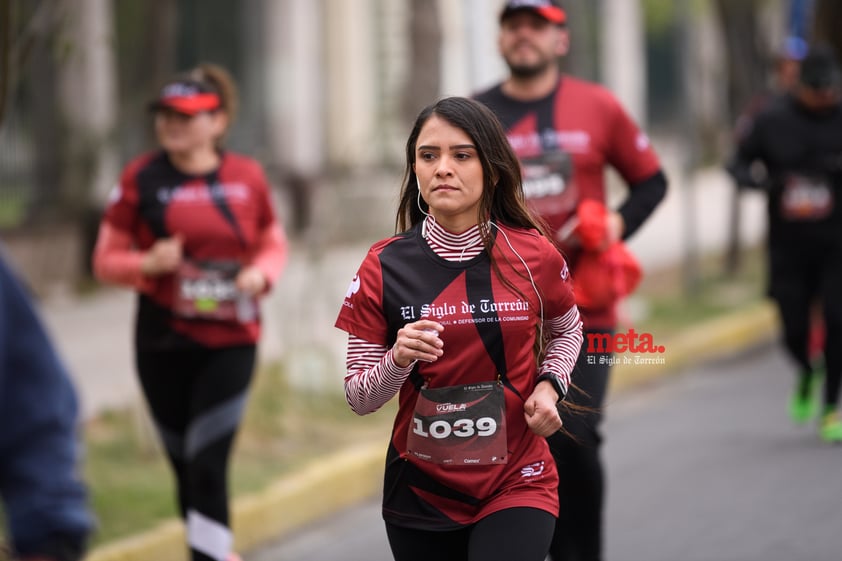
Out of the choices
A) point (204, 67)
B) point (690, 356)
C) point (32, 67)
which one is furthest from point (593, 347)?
point (32, 67)

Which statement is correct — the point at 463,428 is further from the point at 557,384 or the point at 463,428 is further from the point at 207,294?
the point at 207,294

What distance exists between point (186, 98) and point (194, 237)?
568mm

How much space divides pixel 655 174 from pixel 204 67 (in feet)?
6.61

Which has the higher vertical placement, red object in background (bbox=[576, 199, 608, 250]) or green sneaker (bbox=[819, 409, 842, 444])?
red object in background (bbox=[576, 199, 608, 250])

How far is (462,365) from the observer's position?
3.63 m

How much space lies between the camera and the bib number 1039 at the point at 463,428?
143 inches

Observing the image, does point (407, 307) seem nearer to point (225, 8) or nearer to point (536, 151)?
point (536, 151)

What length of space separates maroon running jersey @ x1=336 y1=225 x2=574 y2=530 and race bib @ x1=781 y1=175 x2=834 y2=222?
4.67 m

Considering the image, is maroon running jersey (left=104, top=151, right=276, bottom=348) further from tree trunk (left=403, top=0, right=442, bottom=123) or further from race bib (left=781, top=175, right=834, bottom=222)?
tree trunk (left=403, top=0, right=442, bottom=123)

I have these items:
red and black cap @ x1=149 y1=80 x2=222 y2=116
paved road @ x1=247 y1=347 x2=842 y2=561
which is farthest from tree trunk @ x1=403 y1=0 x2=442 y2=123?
red and black cap @ x1=149 y1=80 x2=222 y2=116

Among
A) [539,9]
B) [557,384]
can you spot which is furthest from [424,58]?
[557,384]

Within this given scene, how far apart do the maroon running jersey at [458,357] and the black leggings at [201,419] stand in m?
1.96

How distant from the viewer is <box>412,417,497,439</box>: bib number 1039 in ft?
11.9

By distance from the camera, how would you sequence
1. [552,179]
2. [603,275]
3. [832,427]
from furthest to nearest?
1. [832,427]
2. [552,179]
3. [603,275]
